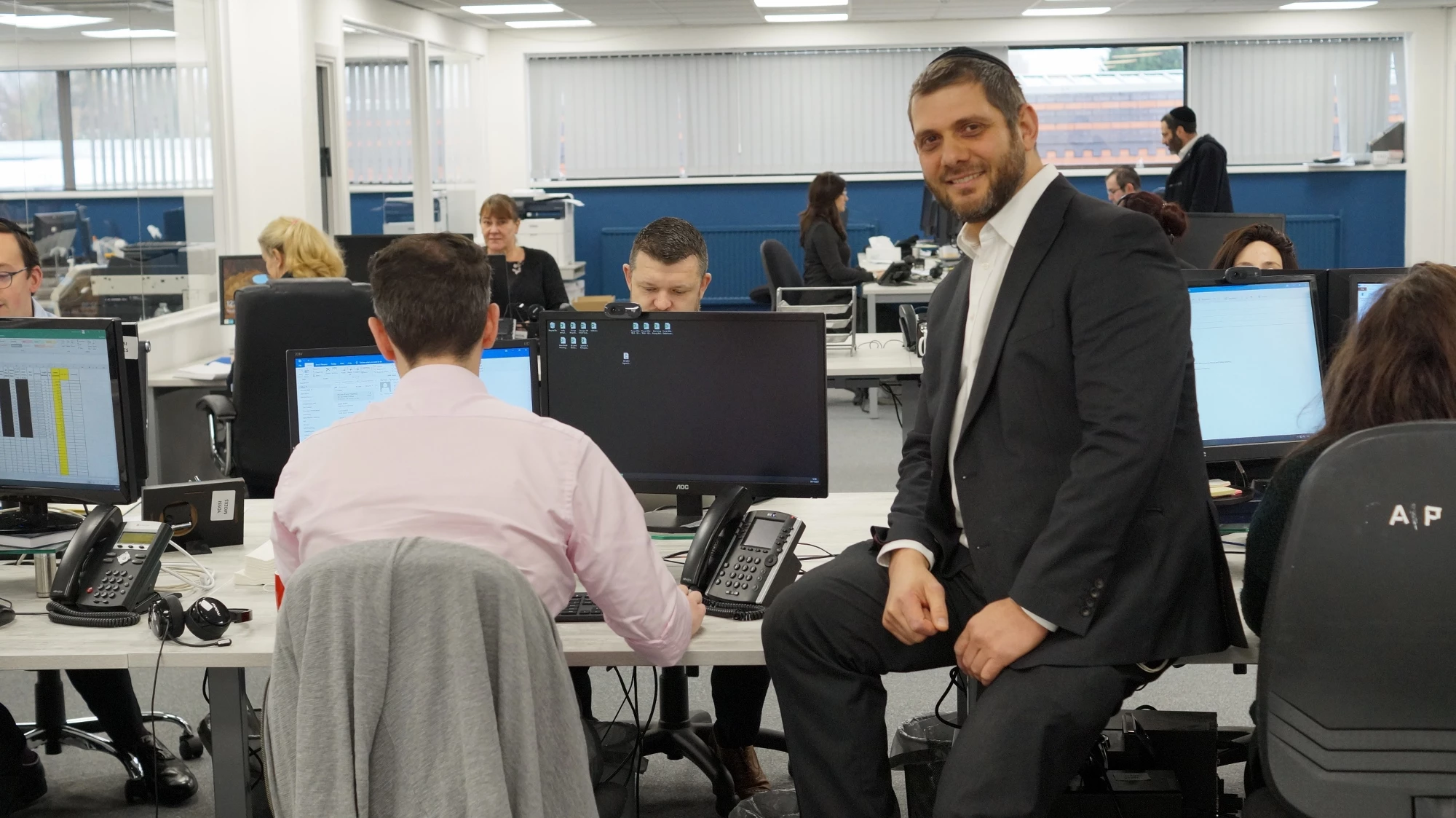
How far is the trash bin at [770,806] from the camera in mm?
2494

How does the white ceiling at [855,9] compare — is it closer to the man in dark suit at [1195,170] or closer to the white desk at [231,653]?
the man in dark suit at [1195,170]

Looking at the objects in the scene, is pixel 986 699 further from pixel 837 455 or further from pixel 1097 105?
pixel 1097 105

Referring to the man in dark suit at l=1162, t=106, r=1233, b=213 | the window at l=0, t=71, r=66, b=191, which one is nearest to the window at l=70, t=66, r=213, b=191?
the window at l=0, t=71, r=66, b=191

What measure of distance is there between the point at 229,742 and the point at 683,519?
3.05 ft

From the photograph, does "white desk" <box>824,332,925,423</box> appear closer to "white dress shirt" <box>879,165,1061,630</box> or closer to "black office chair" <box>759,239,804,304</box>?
"black office chair" <box>759,239,804,304</box>

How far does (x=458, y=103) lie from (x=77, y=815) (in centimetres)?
879

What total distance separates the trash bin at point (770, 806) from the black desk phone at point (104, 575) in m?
1.14

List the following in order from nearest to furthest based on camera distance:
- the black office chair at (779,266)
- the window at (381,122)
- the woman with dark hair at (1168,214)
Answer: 1. the woman with dark hair at (1168,214)
2. the black office chair at (779,266)
3. the window at (381,122)

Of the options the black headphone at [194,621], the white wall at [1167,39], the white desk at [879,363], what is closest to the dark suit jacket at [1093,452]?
the black headphone at [194,621]

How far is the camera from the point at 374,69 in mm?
9656

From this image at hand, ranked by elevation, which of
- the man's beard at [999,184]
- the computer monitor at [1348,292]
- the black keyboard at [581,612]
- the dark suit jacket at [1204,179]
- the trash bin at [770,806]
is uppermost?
the dark suit jacket at [1204,179]

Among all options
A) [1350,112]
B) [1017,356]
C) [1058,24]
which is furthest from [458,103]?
[1017,356]

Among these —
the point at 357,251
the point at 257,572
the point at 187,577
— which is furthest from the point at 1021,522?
the point at 357,251

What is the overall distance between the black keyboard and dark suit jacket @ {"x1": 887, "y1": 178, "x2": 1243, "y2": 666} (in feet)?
1.95
